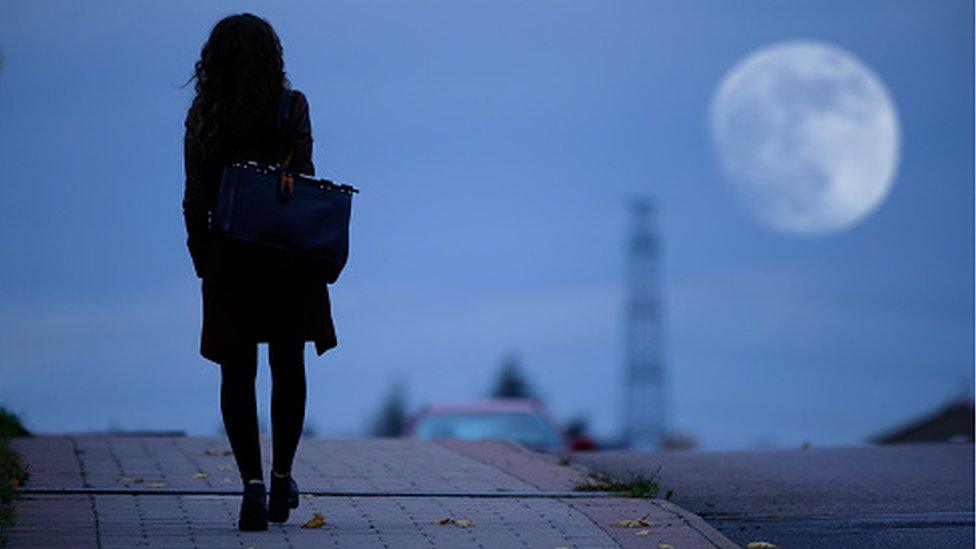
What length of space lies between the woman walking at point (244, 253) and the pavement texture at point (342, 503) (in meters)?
0.56

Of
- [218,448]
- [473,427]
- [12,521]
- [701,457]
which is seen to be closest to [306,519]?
[12,521]

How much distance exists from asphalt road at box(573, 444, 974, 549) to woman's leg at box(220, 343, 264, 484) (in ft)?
8.03

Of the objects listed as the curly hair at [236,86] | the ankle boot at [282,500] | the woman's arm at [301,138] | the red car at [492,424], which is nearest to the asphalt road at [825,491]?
the ankle boot at [282,500]

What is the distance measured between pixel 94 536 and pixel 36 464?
10.7 feet

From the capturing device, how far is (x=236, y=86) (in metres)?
8.26

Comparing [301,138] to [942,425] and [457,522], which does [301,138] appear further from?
[942,425]

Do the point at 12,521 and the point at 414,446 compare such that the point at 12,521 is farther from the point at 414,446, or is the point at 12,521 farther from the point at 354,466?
the point at 414,446

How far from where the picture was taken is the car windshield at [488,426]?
1961 centimetres

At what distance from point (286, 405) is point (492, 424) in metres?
11.6

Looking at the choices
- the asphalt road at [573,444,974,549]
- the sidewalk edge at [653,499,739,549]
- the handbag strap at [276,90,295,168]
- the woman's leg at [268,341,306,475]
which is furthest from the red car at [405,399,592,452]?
the handbag strap at [276,90,295,168]

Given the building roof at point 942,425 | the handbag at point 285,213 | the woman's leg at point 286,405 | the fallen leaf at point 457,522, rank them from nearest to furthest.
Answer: the handbag at point 285,213 → the woman's leg at point 286,405 → the fallen leaf at point 457,522 → the building roof at point 942,425

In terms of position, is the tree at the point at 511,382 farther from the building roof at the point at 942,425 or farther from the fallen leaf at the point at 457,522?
the fallen leaf at the point at 457,522

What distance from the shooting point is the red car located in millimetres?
19594

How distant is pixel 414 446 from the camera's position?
13.6 metres
